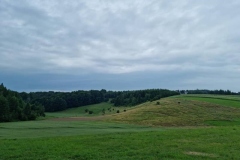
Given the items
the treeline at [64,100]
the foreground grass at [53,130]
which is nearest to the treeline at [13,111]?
the foreground grass at [53,130]

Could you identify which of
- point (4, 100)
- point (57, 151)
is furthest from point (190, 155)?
point (4, 100)

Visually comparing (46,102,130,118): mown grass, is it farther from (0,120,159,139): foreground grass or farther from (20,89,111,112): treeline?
(0,120,159,139): foreground grass

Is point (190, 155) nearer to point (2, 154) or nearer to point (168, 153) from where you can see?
point (168, 153)

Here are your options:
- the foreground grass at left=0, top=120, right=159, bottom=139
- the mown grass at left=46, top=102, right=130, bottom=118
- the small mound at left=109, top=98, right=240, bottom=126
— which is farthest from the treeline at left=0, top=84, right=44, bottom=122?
the foreground grass at left=0, top=120, right=159, bottom=139

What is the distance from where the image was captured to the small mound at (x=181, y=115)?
62062 millimetres

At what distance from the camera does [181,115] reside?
7106cm

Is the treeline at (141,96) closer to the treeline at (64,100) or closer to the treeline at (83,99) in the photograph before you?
the treeline at (83,99)

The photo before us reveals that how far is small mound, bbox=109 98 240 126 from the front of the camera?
204 ft

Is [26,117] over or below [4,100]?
below

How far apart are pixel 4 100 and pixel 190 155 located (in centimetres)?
8510

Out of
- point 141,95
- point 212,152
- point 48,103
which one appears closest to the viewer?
point 212,152

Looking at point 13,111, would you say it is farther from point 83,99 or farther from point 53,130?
point 83,99

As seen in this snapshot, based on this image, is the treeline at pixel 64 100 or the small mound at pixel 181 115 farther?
the treeline at pixel 64 100

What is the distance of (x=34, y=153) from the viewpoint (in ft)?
58.1
